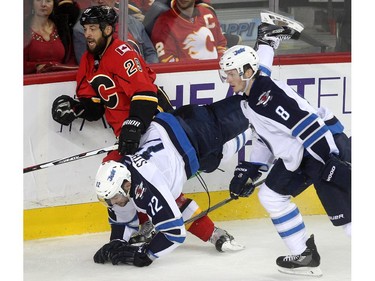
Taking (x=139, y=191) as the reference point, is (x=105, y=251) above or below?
below

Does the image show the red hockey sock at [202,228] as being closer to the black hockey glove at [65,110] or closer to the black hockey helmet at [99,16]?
the black hockey glove at [65,110]

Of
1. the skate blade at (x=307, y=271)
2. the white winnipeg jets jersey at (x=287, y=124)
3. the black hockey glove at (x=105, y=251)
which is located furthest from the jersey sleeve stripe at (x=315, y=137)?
the black hockey glove at (x=105, y=251)

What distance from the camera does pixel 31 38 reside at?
14.3 ft

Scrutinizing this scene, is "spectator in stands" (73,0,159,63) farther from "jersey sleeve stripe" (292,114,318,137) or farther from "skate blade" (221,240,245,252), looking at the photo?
"jersey sleeve stripe" (292,114,318,137)

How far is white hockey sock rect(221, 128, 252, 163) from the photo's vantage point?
431 cm

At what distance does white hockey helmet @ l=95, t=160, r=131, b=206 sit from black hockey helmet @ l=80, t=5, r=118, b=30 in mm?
795

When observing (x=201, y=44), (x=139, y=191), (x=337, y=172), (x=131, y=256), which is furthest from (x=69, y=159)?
(x=337, y=172)

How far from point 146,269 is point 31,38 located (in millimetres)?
1185

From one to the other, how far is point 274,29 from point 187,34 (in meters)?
0.53

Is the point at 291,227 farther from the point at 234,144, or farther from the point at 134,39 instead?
the point at 134,39

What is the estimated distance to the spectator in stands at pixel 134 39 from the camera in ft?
14.6

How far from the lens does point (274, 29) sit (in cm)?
431
